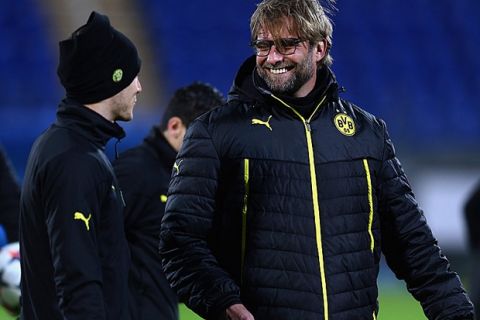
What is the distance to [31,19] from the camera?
14172mm

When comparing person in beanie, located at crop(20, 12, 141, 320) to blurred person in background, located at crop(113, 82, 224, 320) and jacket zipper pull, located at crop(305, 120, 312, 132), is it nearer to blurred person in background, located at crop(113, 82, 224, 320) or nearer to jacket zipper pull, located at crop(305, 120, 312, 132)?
jacket zipper pull, located at crop(305, 120, 312, 132)

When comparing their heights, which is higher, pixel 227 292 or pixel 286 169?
pixel 286 169

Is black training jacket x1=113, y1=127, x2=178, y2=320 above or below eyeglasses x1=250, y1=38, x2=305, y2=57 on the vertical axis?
below

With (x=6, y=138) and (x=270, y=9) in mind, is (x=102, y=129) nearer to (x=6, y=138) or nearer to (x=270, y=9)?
(x=270, y=9)

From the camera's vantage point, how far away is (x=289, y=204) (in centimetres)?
368

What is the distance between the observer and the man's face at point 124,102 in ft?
12.8

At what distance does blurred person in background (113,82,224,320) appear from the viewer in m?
4.91

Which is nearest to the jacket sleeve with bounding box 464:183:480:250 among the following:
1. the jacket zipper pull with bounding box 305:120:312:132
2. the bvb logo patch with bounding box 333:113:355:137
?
the bvb logo patch with bounding box 333:113:355:137

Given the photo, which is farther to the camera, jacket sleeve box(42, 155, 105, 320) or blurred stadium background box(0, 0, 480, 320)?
blurred stadium background box(0, 0, 480, 320)

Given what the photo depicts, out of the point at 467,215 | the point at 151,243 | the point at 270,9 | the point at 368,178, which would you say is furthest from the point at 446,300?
the point at 467,215

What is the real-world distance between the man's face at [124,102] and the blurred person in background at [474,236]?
2811 mm

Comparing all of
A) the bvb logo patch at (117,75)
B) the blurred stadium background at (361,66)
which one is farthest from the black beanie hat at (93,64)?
the blurred stadium background at (361,66)

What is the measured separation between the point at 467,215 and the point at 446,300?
2.49m

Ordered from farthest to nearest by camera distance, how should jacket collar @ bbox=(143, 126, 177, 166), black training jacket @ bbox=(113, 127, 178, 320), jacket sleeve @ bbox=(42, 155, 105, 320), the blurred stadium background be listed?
the blurred stadium background → jacket collar @ bbox=(143, 126, 177, 166) → black training jacket @ bbox=(113, 127, 178, 320) → jacket sleeve @ bbox=(42, 155, 105, 320)
